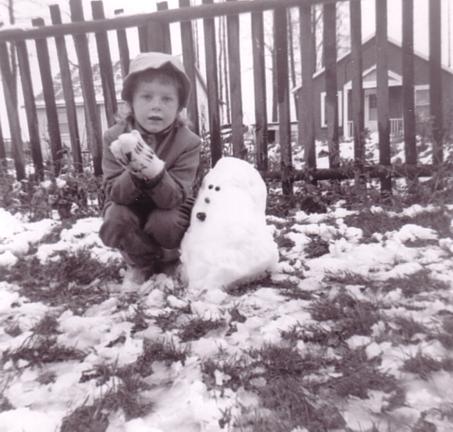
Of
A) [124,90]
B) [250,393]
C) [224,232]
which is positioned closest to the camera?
[250,393]

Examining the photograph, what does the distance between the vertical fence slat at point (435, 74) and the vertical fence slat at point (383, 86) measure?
0.33 meters

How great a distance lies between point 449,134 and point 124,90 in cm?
249

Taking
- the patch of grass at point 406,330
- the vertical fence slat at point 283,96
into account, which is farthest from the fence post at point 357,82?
the patch of grass at point 406,330

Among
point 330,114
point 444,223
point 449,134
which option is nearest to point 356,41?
point 330,114

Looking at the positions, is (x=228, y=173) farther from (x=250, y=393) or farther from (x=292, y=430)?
(x=292, y=430)

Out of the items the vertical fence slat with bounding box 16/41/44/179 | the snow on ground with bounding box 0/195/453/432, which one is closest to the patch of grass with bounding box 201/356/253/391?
the snow on ground with bounding box 0/195/453/432

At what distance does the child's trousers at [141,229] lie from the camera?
2504 mm

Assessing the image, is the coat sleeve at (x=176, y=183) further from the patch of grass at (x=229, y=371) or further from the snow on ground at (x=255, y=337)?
the patch of grass at (x=229, y=371)

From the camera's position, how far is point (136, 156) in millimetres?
2189

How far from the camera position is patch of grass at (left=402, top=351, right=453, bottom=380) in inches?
60.8

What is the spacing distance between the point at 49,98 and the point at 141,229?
2.28 metres

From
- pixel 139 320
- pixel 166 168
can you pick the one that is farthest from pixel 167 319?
pixel 166 168

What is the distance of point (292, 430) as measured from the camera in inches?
52.2

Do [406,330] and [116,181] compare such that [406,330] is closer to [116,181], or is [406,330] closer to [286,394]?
[286,394]
